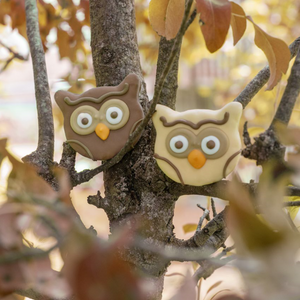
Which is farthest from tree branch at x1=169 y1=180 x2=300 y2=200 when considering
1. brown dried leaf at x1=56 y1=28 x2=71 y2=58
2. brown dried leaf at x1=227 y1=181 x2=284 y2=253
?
brown dried leaf at x1=56 y1=28 x2=71 y2=58

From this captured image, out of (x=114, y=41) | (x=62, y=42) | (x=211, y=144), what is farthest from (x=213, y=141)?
(x=62, y=42)

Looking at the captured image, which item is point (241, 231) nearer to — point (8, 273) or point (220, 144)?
point (8, 273)

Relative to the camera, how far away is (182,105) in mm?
2891

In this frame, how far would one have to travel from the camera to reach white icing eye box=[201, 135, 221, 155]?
427 mm

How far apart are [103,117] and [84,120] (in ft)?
0.09

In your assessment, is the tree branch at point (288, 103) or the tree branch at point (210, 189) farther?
the tree branch at point (210, 189)

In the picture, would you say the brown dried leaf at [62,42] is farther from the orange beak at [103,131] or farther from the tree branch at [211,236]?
the tree branch at [211,236]

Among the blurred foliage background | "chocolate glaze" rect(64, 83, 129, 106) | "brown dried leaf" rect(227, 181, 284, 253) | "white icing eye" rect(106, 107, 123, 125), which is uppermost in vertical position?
the blurred foliage background

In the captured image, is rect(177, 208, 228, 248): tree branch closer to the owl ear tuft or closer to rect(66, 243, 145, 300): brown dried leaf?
the owl ear tuft

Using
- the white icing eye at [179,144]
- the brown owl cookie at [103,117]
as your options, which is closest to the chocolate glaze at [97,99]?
the brown owl cookie at [103,117]

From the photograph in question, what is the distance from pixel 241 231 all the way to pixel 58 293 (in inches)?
4.9

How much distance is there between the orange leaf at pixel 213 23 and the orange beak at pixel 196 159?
16 centimetres

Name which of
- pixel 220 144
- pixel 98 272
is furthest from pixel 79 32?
pixel 98 272

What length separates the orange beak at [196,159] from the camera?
0.42 meters
